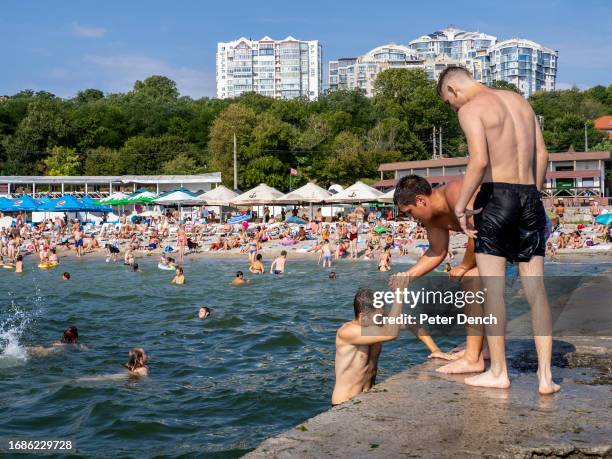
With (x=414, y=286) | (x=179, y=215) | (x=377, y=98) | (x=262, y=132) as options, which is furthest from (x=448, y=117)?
(x=414, y=286)

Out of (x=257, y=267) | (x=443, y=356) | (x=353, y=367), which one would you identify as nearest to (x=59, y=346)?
(x=353, y=367)

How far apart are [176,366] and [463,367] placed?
20.2 feet

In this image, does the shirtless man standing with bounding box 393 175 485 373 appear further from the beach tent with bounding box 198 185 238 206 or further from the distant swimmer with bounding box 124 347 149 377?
the beach tent with bounding box 198 185 238 206

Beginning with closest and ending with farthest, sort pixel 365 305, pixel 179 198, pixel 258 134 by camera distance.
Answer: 1. pixel 365 305
2. pixel 179 198
3. pixel 258 134

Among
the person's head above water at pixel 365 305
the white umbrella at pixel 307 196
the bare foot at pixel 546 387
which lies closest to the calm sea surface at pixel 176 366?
the person's head above water at pixel 365 305

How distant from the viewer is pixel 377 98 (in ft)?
271

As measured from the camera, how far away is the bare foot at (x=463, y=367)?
446 cm

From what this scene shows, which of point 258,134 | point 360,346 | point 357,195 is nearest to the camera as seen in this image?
point 360,346

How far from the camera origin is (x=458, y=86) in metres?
4.16

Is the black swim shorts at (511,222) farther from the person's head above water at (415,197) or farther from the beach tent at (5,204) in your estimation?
the beach tent at (5,204)

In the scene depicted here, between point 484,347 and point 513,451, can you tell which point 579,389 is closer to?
point 484,347

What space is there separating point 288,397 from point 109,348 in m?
4.79

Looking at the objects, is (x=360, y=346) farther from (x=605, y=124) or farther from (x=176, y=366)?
(x=605, y=124)

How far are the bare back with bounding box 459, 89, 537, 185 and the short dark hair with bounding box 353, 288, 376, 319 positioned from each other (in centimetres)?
124
